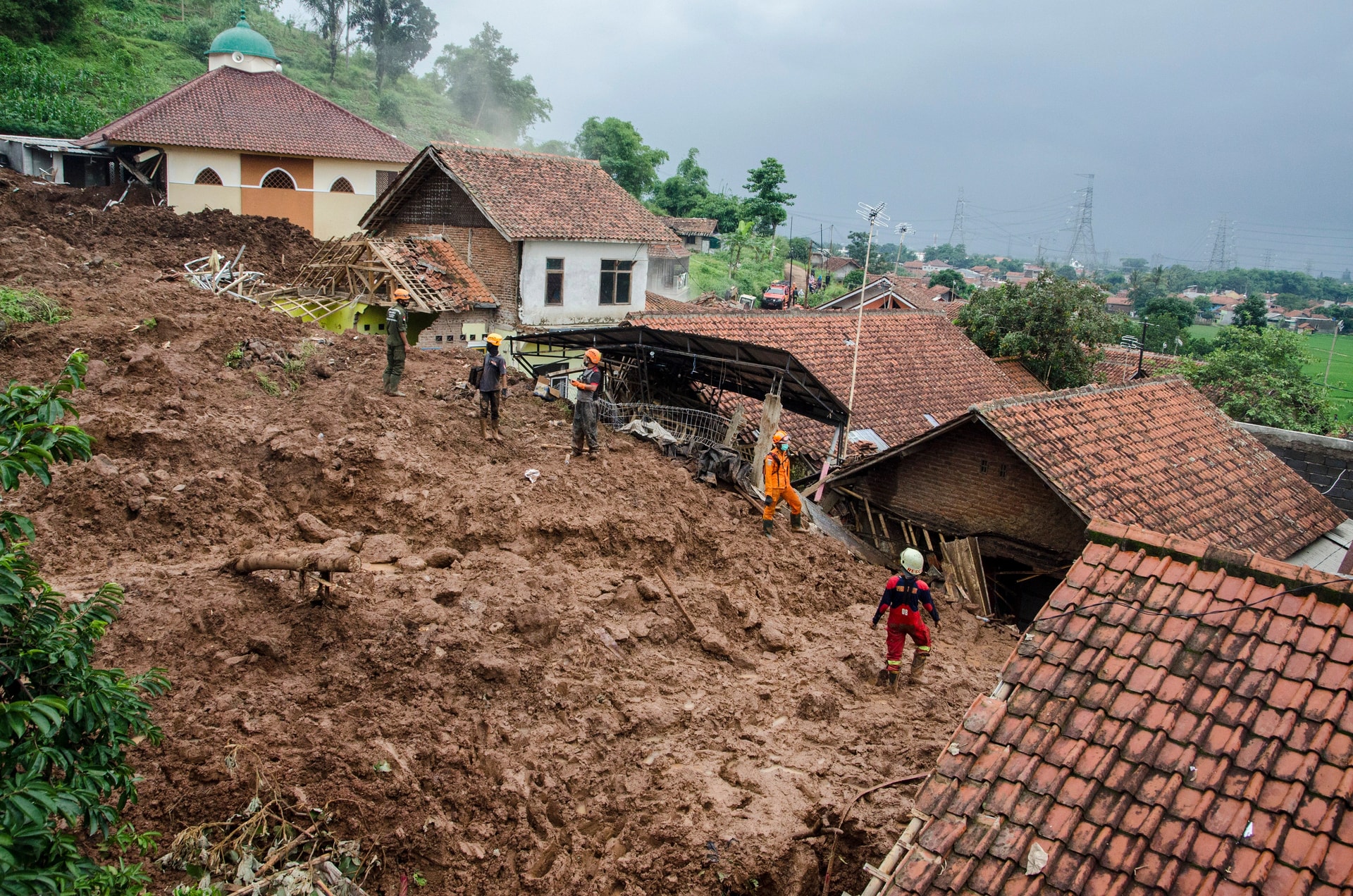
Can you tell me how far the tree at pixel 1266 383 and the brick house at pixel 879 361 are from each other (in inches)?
330

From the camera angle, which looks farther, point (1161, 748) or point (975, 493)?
point (975, 493)

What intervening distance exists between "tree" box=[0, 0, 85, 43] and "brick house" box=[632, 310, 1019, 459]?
122 ft

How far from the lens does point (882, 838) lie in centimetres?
684

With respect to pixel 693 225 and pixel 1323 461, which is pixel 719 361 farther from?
pixel 693 225

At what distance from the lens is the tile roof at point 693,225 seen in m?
53.6

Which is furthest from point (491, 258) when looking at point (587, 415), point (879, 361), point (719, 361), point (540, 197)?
point (587, 415)

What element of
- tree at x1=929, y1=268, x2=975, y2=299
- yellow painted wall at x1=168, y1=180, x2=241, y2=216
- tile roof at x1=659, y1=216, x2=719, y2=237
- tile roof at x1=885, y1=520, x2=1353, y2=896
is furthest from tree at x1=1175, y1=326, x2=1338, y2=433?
tree at x1=929, y1=268, x2=975, y2=299

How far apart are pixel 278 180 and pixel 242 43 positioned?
8.21 meters

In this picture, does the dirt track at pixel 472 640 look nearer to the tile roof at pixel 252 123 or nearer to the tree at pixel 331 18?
the tile roof at pixel 252 123

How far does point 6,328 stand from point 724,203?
169 feet

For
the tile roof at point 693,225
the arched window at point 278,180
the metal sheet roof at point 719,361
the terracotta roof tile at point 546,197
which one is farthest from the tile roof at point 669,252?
the metal sheet roof at point 719,361

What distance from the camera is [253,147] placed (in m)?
29.9

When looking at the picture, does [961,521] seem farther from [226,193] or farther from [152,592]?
[226,193]

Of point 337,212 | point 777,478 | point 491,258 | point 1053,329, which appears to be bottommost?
point 777,478
